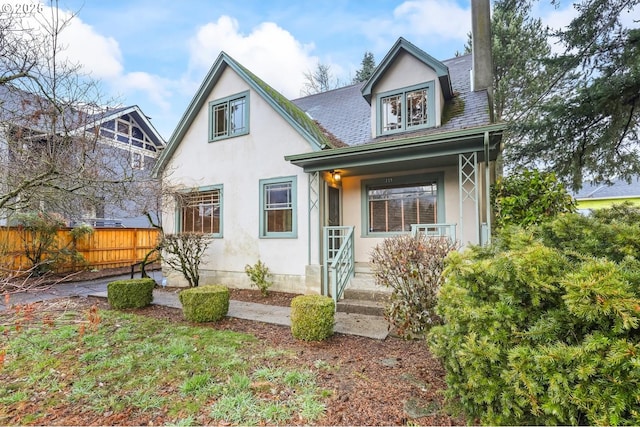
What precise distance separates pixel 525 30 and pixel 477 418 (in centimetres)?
1843

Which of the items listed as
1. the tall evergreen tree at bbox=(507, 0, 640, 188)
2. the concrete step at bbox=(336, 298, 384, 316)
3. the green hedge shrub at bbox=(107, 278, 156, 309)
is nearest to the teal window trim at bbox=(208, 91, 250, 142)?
the green hedge shrub at bbox=(107, 278, 156, 309)

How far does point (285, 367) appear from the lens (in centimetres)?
356

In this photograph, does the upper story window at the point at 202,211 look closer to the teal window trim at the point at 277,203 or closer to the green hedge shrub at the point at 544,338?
the teal window trim at the point at 277,203

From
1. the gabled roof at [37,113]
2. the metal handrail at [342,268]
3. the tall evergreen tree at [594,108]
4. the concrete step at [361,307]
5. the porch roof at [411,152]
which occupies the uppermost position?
the tall evergreen tree at [594,108]

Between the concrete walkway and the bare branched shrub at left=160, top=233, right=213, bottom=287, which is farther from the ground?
the bare branched shrub at left=160, top=233, right=213, bottom=287

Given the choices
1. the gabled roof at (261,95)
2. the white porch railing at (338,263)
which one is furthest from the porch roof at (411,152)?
the white porch railing at (338,263)

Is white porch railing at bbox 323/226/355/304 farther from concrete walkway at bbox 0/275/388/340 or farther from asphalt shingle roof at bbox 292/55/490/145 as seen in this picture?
asphalt shingle roof at bbox 292/55/490/145

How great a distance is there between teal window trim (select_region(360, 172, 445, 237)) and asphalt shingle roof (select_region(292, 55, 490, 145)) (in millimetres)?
1091

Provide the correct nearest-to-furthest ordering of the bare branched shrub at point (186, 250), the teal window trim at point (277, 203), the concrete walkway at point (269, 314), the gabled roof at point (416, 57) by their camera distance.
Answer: the concrete walkway at point (269, 314) → the gabled roof at point (416, 57) → the teal window trim at point (277, 203) → the bare branched shrub at point (186, 250)

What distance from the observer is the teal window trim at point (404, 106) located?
7.74 metres

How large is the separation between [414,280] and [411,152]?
123 inches

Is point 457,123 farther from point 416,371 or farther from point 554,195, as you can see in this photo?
point 416,371

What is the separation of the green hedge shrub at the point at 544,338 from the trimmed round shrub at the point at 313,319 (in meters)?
1.93

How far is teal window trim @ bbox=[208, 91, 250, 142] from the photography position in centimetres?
870
